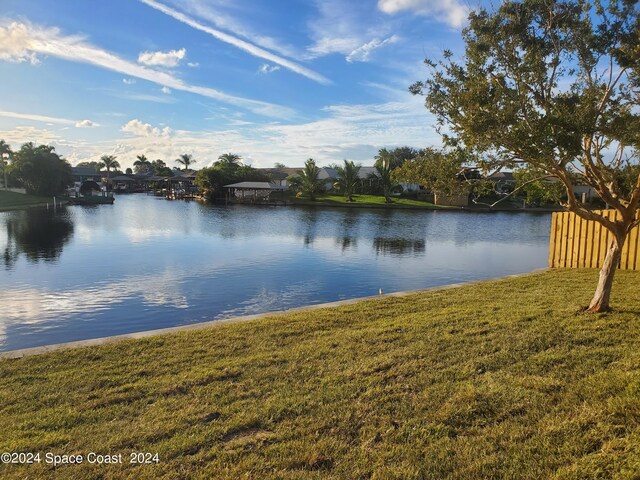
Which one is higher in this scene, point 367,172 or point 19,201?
point 367,172

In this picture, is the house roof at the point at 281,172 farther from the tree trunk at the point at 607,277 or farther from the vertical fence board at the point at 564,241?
the tree trunk at the point at 607,277

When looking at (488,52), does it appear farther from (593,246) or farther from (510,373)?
(593,246)

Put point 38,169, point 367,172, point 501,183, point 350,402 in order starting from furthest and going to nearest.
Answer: point 367,172 < point 38,169 < point 501,183 < point 350,402

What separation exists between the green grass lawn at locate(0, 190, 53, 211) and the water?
22.0m

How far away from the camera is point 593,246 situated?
13.3 meters

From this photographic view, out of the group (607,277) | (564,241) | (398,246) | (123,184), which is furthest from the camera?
(123,184)

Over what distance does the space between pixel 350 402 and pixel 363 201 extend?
189 feet

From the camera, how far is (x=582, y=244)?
13.5 metres

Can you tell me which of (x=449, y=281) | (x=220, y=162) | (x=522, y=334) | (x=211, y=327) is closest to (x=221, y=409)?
(x=211, y=327)

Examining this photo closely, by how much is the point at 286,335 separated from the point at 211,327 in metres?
1.67

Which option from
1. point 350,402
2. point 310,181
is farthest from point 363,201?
point 350,402

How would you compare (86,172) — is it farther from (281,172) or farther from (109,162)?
(281,172)

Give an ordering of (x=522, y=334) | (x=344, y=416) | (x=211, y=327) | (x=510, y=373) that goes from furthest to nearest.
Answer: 1. (x=211, y=327)
2. (x=522, y=334)
3. (x=510, y=373)
4. (x=344, y=416)

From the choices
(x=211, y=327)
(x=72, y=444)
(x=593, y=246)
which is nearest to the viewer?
(x=72, y=444)
